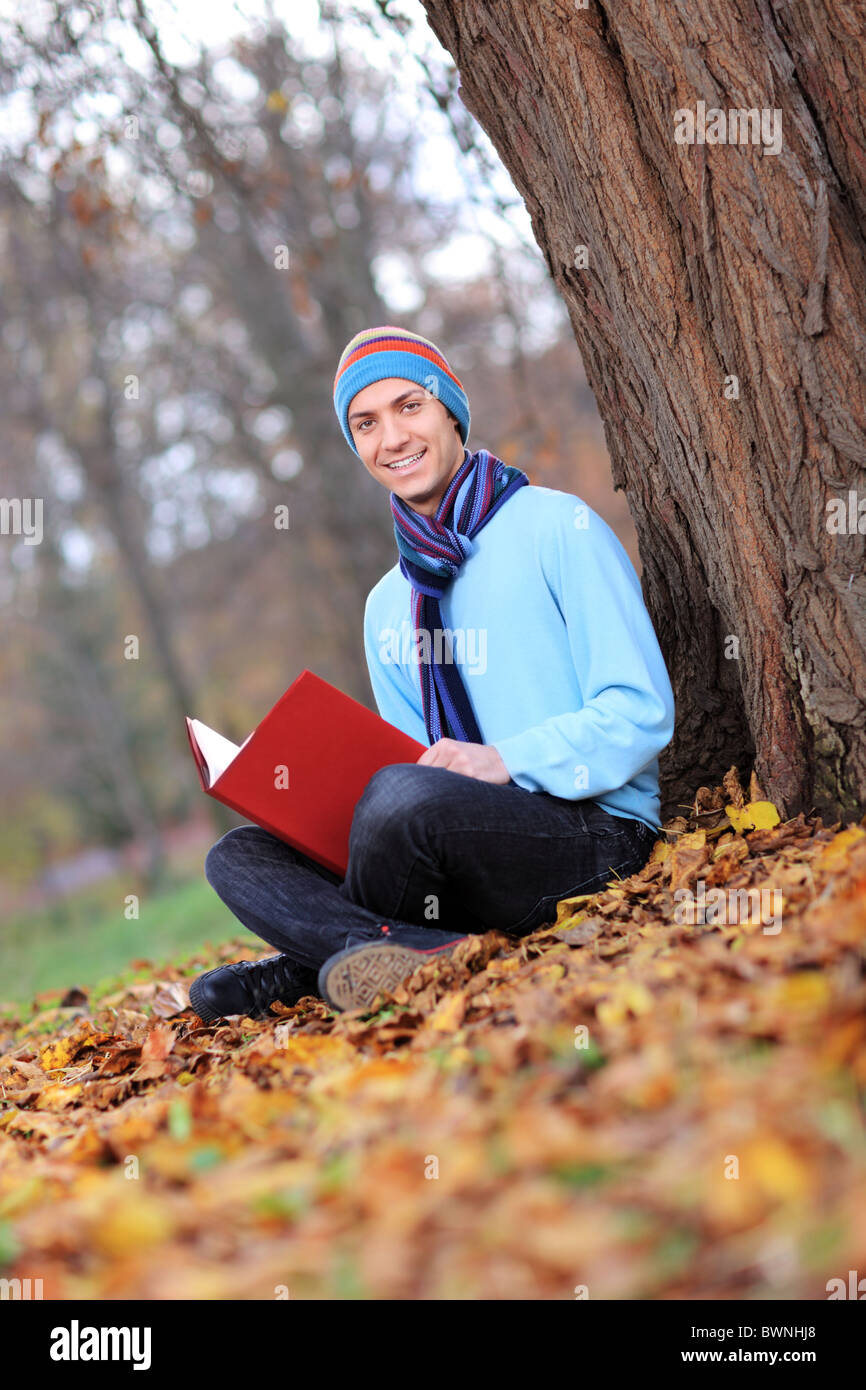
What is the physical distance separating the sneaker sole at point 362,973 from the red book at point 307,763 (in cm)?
44

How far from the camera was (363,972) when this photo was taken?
2596mm

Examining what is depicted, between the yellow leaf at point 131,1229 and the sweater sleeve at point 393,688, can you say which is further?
the sweater sleeve at point 393,688

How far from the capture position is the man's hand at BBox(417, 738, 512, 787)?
2.86 meters

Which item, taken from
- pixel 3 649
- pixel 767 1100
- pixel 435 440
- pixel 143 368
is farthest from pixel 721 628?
pixel 3 649

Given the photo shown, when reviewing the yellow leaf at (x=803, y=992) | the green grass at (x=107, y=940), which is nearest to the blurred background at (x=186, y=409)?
the green grass at (x=107, y=940)

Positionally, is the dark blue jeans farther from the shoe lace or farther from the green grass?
the green grass

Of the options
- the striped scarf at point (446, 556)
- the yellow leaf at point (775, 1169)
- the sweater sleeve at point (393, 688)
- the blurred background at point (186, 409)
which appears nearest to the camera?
the yellow leaf at point (775, 1169)

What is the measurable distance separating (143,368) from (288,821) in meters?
13.0

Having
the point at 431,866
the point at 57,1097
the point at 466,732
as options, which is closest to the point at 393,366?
the point at 466,732

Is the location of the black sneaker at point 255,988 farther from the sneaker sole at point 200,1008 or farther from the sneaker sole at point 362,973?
the sneaker sole at point 362,973

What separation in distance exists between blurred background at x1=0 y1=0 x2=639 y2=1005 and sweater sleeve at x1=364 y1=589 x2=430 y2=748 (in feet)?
6.95

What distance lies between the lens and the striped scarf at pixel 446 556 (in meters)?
3.17

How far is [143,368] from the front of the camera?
14.7 meters

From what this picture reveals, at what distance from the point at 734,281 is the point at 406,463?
1016mm
